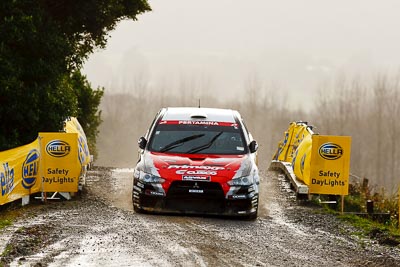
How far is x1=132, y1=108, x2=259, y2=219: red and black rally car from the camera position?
45.2ft

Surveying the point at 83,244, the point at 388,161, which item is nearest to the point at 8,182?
the point at 83,244

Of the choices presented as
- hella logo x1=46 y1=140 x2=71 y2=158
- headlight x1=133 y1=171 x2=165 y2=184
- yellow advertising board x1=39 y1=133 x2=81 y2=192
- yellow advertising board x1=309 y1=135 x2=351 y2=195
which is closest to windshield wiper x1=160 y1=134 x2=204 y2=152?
headlight x1=133 y1=171 x2=165 y2=184

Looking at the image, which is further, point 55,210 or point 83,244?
point 55,210

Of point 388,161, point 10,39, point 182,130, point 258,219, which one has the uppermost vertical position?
point 10,39

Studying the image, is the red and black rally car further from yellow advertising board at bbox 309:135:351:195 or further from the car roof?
yellow advertising board at bbox 309:135:351:195

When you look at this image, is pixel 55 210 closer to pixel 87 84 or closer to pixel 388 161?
pixel 87 84

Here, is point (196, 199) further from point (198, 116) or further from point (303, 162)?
point (303, 162)

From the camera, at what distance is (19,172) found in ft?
50.2

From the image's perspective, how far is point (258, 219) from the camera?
14.4 metres

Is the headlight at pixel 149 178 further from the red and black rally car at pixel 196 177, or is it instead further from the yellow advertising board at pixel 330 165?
the yellow advertising board at pixel 330 165

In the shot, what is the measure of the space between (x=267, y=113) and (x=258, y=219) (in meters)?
81.0

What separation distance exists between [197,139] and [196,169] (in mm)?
1393

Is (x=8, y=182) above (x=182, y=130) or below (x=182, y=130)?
below

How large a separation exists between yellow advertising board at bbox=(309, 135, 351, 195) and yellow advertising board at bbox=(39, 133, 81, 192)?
499 centimetres
